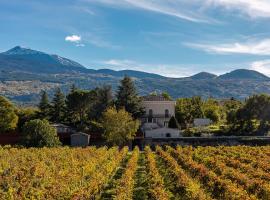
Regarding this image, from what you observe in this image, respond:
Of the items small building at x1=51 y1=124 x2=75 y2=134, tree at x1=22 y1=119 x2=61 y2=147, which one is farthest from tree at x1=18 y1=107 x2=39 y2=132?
tree at x1=22 y1=119 x2=61 y2=147

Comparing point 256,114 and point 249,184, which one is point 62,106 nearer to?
point 256,114

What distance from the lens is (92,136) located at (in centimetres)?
7425

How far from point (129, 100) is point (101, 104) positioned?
498cm

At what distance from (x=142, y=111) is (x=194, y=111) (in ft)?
64.0

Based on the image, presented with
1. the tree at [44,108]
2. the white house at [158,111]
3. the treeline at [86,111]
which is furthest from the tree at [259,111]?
the tree at [44,108]

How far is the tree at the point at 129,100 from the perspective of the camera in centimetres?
8225

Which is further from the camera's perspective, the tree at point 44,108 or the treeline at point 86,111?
the tree at point 44,108

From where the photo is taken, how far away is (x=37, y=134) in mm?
58938

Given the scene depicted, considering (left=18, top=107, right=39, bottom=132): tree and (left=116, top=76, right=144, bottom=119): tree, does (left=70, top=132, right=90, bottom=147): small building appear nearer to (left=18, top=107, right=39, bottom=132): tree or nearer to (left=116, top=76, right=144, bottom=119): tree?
(left=116, top=76, right=144, bottom=119): tree

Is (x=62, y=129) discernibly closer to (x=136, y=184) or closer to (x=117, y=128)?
(x=117, y=128)

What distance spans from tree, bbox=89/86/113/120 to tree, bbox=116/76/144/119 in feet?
5.39

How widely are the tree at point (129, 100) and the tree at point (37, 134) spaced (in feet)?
78.5

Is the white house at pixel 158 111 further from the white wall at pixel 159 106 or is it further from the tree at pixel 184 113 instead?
the tree at pixel 184 113

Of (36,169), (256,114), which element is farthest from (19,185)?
(256,114)
